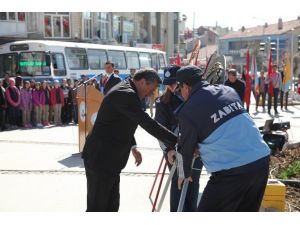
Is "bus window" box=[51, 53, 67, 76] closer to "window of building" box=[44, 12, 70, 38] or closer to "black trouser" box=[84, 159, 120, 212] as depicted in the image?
"window of building" box=[44, 12, 70, 38]

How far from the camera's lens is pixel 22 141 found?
1105cm

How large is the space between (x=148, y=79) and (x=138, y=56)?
21.9 metres

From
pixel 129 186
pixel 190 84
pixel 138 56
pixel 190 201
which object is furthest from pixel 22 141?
pixel 138 56

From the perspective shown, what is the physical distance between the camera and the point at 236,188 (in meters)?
3.14

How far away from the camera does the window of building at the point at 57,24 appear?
31625 mm

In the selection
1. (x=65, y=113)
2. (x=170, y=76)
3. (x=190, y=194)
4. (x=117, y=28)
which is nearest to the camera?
(x=170, y=76)

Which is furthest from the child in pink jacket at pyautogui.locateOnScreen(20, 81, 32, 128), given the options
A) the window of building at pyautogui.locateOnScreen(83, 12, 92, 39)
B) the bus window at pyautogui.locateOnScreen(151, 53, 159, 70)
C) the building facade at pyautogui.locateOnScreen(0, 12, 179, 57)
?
the window of building at pyautogui.locateOnScreen(83, 12, 92, 39)

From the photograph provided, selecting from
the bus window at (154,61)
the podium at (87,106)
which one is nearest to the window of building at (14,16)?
the bus window at (154,61)

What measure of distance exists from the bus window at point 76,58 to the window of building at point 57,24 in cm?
1186

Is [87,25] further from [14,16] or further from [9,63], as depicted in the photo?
[9,63]

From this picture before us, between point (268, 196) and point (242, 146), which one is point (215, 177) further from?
point (268, 196)

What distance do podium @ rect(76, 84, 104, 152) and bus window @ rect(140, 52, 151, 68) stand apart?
1718 cm

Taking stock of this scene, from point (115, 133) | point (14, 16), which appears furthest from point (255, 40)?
point (115, 133)

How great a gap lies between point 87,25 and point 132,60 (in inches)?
483
